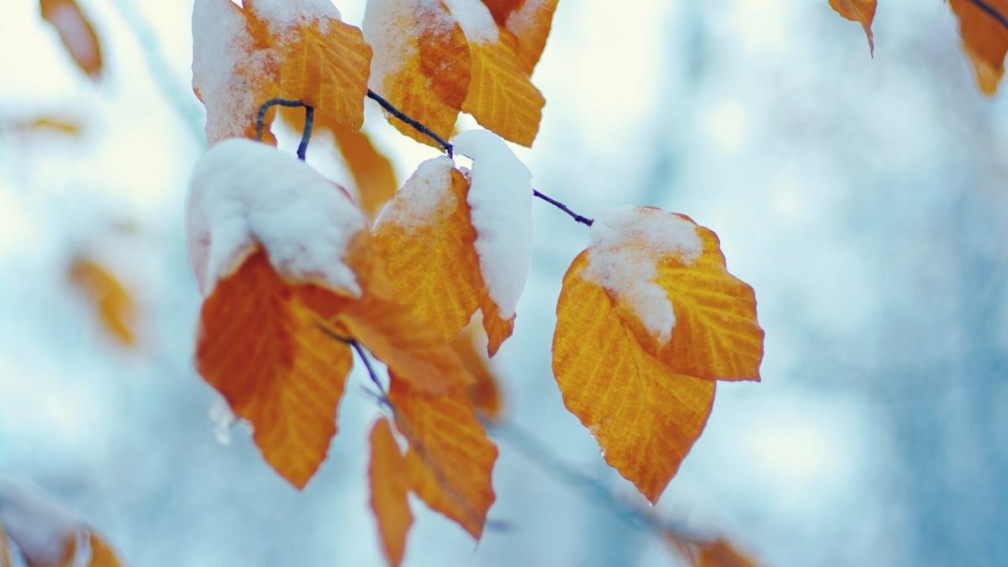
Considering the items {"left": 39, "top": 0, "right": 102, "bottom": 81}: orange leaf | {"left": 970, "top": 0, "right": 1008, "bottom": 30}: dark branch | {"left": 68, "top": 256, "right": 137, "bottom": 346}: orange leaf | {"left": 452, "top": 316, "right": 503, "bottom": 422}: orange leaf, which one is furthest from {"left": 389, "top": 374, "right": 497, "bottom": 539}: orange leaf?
{"left": 68, "top": 256, "right": 137, "bottom": 346}: orange leaf

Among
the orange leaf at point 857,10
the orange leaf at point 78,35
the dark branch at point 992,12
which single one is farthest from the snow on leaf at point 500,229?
the orange leaf at point 78,35

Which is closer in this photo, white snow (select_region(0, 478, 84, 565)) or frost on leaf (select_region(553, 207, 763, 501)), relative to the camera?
frost on leaf (select_region(553, 207, 763, 501))

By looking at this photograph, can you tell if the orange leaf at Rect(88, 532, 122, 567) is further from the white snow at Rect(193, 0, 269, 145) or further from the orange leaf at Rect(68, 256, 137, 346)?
the orange leaf at Rect(68, 256, 137, 346)

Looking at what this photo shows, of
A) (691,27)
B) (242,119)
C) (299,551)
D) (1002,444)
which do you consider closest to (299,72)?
(242,119)

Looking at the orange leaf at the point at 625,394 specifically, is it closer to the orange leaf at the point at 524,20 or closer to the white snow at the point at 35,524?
the orange leaf at the point at 524,20

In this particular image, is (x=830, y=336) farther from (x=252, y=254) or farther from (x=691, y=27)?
(x=252, y=254)

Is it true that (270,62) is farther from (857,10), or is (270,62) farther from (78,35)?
(78,35)

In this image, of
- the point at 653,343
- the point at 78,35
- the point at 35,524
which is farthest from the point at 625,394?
the point at 78,35
